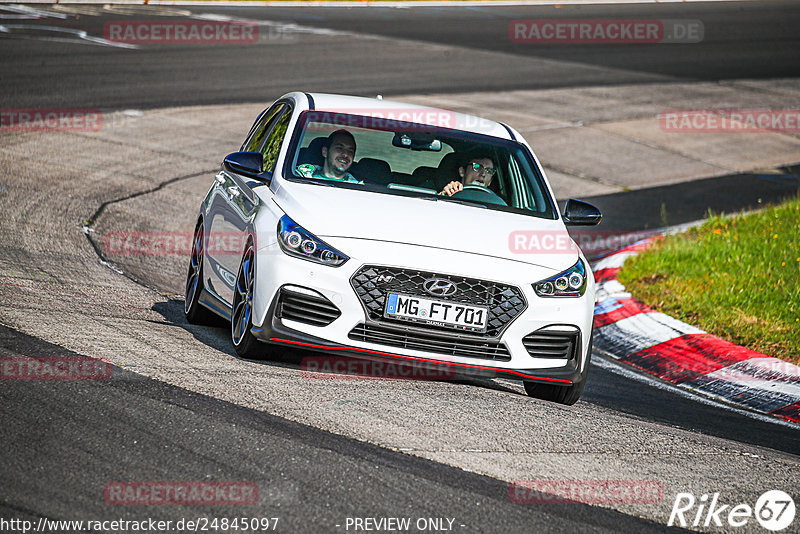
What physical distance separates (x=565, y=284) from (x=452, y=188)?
4.31ft

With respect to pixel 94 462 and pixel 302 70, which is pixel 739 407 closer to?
pixel 94 462

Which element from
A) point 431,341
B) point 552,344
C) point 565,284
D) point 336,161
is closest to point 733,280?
point 565,284

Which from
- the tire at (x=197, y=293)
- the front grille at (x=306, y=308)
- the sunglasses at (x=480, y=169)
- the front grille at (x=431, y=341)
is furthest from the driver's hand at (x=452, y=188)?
the tire at (x=197, y=293)

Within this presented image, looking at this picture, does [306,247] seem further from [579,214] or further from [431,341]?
[579,214]

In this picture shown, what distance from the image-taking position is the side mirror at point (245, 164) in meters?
7.04

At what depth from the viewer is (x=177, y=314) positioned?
8.08m

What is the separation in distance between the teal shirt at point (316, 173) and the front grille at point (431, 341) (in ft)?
4.40

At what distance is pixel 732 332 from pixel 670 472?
3.73 metres

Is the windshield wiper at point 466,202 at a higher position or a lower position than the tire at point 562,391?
higher

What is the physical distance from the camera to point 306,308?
6141 millimetres

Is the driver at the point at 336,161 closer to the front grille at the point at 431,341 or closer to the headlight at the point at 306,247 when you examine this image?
the headlight at the point at 306,247

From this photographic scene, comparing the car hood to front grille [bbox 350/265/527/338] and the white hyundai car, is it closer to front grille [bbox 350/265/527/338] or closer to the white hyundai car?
the white hyundai car

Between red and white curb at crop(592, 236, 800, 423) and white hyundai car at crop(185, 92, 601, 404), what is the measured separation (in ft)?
5.26

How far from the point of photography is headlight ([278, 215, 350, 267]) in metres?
6.13
